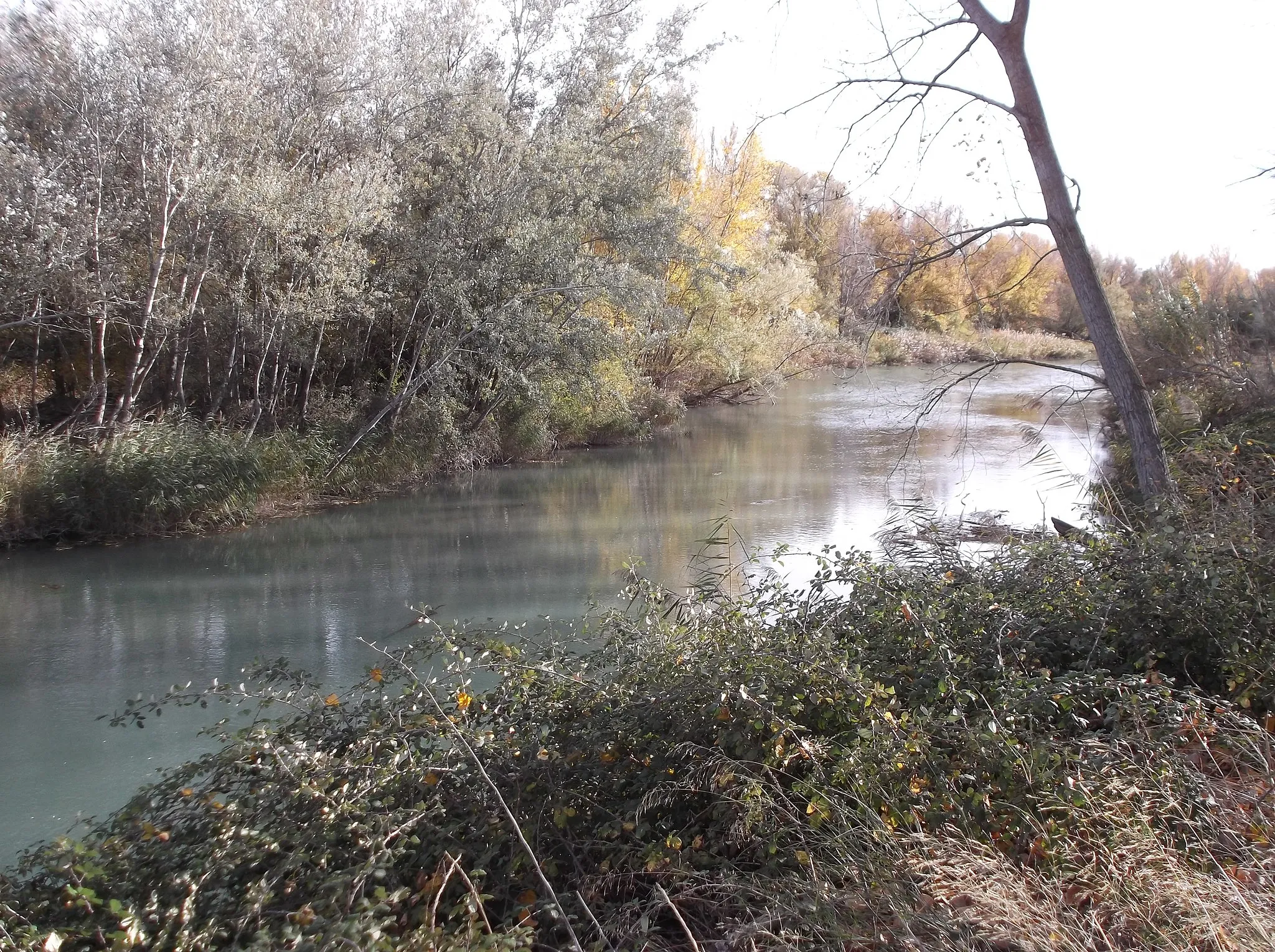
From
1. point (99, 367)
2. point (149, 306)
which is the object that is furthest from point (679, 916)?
point (99, 367)

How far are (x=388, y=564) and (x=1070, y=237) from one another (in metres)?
6.99

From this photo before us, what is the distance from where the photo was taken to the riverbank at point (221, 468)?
988cm

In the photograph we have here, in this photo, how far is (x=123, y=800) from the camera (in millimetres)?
4582

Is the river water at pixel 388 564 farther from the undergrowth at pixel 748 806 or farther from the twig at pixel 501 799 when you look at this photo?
the twig at pixel 501 799

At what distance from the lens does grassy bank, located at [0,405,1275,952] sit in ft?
7.75

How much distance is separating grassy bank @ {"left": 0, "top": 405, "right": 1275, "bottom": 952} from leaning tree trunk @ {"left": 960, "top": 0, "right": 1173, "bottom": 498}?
1713 millimetres

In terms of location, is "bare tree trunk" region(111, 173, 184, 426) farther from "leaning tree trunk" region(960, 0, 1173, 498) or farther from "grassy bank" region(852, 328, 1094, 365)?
"grassy bank" region(852, 328, 1094, 365)

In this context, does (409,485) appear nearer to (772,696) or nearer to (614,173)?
(614,173)

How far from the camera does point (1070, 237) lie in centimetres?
560

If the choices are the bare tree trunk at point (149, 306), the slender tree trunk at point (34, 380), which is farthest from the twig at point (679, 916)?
the slender tree trunk at point (34, 380)

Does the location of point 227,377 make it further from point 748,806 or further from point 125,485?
point 748,806

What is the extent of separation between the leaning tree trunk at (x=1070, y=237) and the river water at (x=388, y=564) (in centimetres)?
53

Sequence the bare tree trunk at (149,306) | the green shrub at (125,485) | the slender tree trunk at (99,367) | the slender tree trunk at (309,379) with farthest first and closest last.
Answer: the slender tree trunk at (309,379) → the slender tree trunk at (99,367) → the bare tree trunk at (149,306) → the green shrub at (125,485)

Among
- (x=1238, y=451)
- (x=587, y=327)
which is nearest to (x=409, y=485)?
(x=587, y=327)
